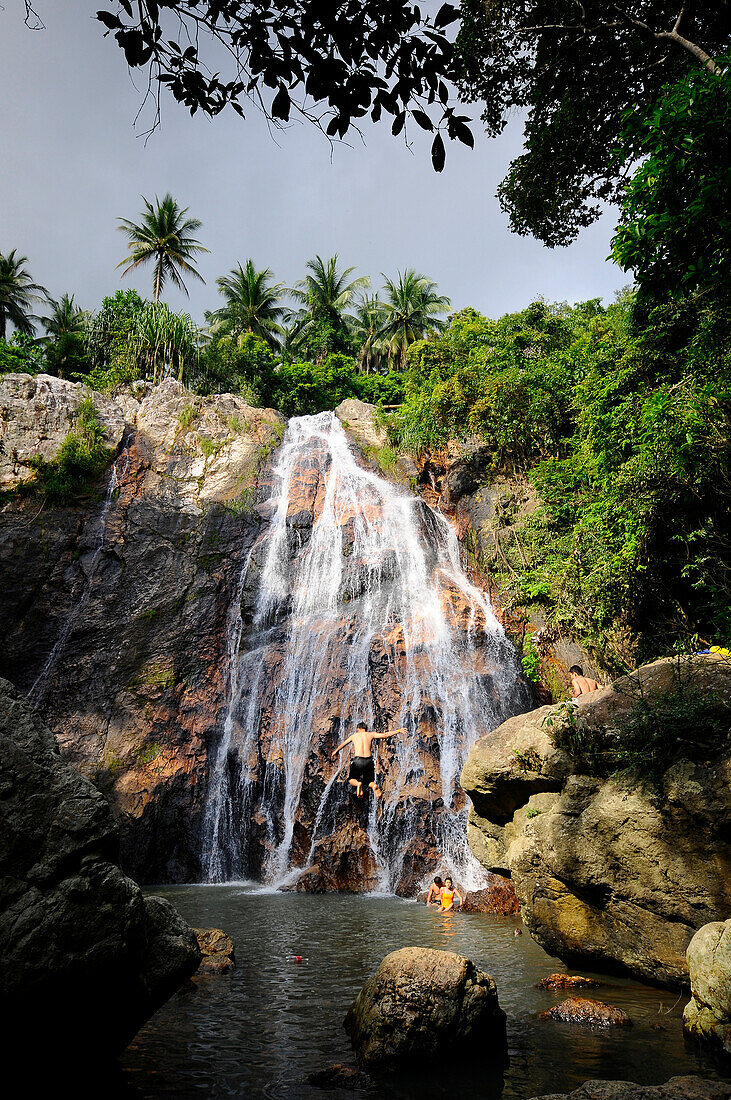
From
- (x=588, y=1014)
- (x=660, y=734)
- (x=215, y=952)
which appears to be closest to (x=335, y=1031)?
(x=588, y=1014)

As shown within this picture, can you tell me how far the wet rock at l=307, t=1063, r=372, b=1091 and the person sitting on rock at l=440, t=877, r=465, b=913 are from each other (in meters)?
6.26

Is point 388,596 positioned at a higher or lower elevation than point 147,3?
higher

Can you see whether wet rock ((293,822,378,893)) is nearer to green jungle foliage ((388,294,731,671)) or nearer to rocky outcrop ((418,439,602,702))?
rocky outcrop ((418,439,602,702))

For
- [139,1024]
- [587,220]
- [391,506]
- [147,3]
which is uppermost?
[587,220]

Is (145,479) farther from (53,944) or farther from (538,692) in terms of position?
(53,944)

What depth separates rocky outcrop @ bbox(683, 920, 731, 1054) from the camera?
413 cm

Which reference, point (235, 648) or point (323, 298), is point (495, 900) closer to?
point (235, 648)

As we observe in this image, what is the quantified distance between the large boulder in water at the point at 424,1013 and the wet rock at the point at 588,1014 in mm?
696

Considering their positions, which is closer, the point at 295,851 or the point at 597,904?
the point at 597,904

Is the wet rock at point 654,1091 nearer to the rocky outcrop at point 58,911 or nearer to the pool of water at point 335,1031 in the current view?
the pool of water at point 335,1031

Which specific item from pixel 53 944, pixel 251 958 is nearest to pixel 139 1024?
pixel 53 944

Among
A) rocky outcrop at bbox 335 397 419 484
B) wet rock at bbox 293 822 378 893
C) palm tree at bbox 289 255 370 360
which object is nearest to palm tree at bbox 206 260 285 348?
palm tree at bbox 289 255 370 360

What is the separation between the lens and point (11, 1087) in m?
3.32

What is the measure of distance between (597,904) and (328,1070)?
3.12 m
